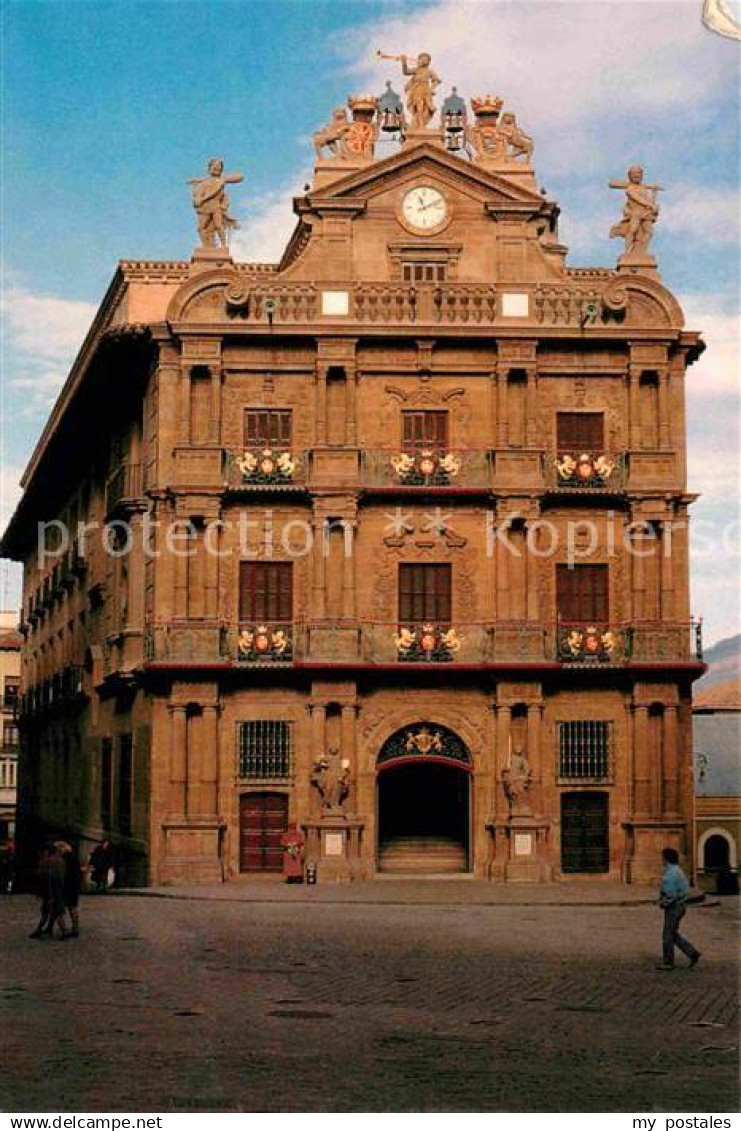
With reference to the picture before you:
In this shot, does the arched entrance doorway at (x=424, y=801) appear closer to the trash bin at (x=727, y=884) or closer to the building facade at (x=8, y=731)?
the trash bin at (x=727, y=884)

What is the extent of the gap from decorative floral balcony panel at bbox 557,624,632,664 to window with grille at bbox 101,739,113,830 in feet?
46.7

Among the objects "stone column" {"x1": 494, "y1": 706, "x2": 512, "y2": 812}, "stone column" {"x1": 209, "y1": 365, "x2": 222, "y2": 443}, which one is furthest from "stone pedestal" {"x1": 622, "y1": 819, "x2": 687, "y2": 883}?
"stone column" {"x1": 209, "y1": 365, "x2": 222, "y2": 443}

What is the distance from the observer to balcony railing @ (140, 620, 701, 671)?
41969 mm

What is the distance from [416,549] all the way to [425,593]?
1.09 m

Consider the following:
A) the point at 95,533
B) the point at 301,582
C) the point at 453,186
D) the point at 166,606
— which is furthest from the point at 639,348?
the point at 95,533

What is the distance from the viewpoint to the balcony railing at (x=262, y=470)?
42.7 meters

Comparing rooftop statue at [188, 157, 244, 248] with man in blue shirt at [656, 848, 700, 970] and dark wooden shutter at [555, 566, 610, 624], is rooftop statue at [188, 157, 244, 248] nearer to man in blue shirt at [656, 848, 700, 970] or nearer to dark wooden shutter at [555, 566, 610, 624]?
dark wooden shutter at [555, 566, 610, 624]

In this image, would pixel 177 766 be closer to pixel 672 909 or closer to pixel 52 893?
pixel 52 893

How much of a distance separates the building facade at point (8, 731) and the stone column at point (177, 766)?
57.0 meters

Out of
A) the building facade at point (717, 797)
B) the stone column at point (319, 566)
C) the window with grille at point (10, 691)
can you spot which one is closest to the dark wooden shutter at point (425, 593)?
the stone column at point (319, 566)

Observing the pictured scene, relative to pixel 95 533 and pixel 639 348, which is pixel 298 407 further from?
pixel 95 533

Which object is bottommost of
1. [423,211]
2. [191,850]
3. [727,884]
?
[727,884]

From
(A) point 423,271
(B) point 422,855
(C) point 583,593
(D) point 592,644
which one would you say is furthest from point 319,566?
(A) point 423,271

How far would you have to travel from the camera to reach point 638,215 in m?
44.7
